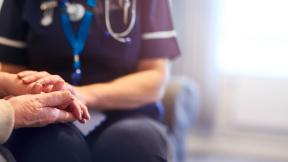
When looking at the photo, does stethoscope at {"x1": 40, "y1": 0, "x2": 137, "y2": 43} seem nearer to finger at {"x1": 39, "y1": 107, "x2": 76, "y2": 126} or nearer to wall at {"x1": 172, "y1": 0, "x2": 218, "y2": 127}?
finger at {"x1": 39, "y1": 107, "x2": 76, "y2": 126}

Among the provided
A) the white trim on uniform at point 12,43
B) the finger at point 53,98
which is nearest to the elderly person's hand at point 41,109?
the finger at point 53,98

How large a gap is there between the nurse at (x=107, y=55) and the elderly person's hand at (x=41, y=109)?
0.09m

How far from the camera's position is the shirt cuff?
2.35 feet

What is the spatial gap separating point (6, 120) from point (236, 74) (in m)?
1.48

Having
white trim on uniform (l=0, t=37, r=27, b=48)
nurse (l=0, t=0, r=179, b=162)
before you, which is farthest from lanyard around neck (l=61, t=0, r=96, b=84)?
white trim on uniform (l=0, t=37, r=27, b=48)

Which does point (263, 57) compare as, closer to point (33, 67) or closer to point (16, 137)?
point (33, 67)

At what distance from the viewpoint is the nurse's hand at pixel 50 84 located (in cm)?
84

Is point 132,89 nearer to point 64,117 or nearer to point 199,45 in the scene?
point 64,117

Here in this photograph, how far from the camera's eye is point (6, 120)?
719mm

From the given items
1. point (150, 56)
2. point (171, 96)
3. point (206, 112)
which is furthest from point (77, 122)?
point (206, 112)

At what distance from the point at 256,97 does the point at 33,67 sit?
4.23ft

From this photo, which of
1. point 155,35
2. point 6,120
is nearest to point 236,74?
point 155,35

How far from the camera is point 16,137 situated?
81 centimetres

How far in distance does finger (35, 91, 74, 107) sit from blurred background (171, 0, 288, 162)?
3.88ft
